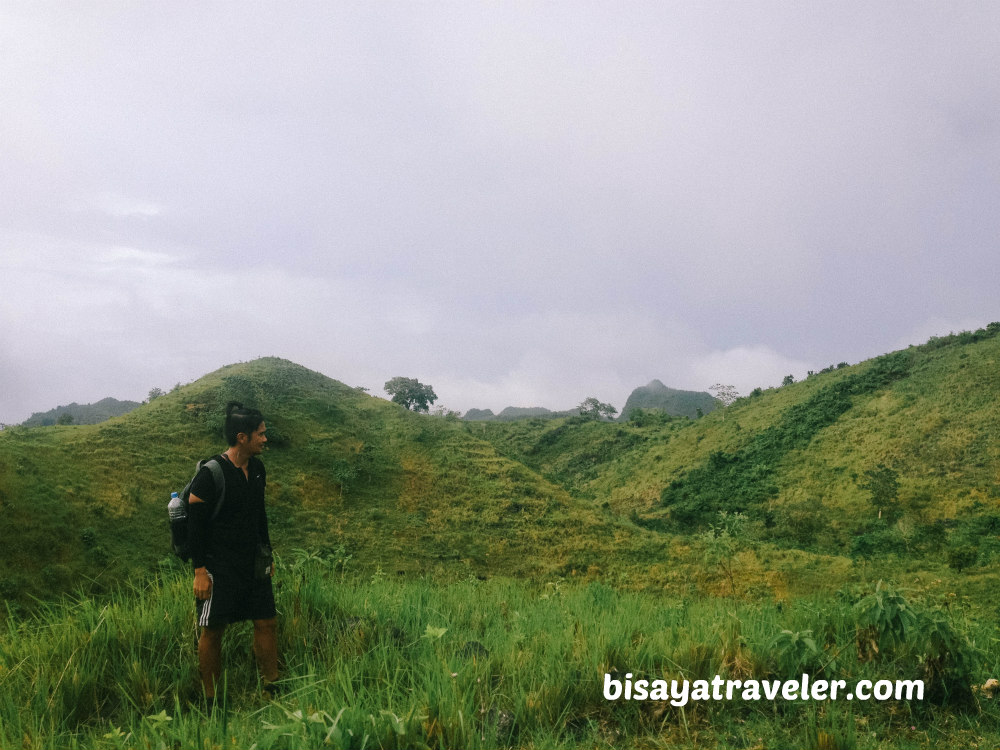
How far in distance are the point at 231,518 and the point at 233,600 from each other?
2.11 ft

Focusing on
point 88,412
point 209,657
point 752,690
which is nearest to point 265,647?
point 209,657

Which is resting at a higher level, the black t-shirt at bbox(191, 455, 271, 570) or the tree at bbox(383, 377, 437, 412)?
the tree at bbox(383, 377, 437, 412)

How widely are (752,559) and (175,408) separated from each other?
24.8 m

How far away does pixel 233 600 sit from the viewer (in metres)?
4.37

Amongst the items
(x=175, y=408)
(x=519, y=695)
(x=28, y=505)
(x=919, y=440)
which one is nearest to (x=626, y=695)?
(x=519, y=695)

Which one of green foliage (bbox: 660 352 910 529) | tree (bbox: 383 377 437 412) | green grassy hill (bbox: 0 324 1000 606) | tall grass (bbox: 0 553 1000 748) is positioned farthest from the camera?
tree (bbox: 383 377 437 412)

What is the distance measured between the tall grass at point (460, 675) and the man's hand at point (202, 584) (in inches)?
23.7

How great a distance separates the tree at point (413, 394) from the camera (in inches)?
2158

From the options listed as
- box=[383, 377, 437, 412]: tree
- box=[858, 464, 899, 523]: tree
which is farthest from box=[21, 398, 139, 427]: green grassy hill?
box=[858, 464, 899, 523]: tree

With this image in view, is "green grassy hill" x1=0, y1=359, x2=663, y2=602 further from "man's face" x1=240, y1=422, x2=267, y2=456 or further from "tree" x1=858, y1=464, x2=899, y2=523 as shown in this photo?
"tree" x1=858, y1=464, x2=899, y2=523

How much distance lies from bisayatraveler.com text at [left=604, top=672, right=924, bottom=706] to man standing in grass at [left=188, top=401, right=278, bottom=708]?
2685mm

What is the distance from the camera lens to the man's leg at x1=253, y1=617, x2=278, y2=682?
4430mm

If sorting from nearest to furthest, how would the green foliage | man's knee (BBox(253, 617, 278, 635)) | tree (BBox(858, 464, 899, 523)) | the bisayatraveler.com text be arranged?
the bisayatraveler.com text < man's knee (BBox(253, 617, 278, 635)) < tree (BBox(858, 464, 899, 523)) < the green foliage

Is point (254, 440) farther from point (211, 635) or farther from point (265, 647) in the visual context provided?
point (265, 647)
